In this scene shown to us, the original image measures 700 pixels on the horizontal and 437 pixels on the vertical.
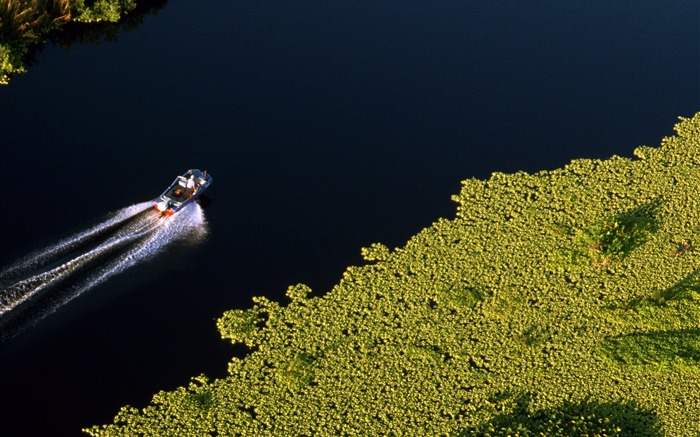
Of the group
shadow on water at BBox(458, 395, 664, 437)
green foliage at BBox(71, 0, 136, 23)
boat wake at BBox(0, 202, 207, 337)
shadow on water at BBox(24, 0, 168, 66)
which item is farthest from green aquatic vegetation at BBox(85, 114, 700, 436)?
green foliage at BBox(71, 0, 136, 23)

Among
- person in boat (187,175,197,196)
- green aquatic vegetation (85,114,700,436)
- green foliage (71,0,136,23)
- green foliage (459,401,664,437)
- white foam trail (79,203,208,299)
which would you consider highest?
green foliage (71,0,136,23)

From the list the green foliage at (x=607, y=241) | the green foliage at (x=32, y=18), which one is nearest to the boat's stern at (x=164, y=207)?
the green foliage at (x=32, y=18)

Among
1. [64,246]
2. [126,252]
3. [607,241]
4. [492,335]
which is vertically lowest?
[492,335]

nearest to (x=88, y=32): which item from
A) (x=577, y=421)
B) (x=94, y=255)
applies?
(x=94, y=255)

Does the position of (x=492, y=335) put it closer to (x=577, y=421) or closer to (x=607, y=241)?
(x=577, y=421)

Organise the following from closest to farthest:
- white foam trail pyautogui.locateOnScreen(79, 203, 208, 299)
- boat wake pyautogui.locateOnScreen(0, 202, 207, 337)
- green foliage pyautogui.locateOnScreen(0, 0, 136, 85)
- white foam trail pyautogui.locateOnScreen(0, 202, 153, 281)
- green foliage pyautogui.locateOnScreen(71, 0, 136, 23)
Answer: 1. boat wake pyautogui.locateOnScreen(0, 202, 207, 337)
2. white foam trail pyautogui.locateOnScreen(0, 202, 153, 281)
3. white foam trail pyautogui.locateOnScreen(79, 203, 208, 299)
4. green foliage pyautogui.locateOnScreen(0, 0, 136, 85)
5. green foliage pyautogui.locateOnScreen(71, 0, 136, 23)

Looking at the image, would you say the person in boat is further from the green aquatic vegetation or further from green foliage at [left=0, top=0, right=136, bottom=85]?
green foliage at [left=0, top=0, right=136, bottom=85]
